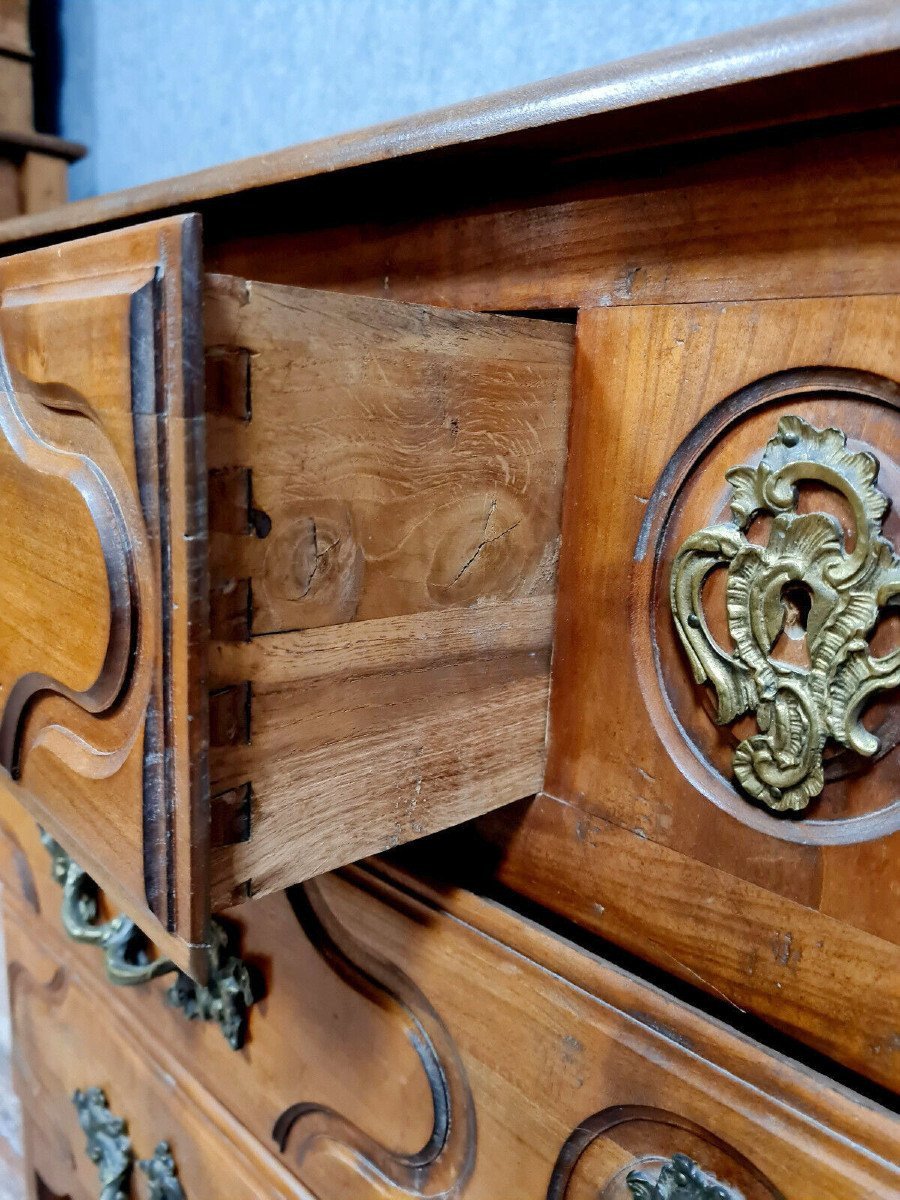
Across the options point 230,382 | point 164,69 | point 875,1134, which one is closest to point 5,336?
point 230,382

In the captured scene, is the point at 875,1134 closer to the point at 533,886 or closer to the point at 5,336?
the point at 533,886

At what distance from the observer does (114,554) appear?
0.39m

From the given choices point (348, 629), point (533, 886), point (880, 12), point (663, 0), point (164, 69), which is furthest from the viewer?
point (164, 69)

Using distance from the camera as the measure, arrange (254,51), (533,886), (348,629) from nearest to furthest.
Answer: (348,629), (533,886), (254,51)

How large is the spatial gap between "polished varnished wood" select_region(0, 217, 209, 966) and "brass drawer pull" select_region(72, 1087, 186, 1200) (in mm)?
571

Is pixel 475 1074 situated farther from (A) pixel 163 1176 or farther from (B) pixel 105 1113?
(B) pixel 105 1113

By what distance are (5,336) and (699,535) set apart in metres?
0.38

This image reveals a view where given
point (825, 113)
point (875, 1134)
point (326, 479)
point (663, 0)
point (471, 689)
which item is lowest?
point (875, 1134)

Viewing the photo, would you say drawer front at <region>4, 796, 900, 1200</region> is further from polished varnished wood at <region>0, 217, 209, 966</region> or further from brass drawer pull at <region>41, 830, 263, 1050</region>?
polished varnished wood at <region>0, 217, 209, 966</region>

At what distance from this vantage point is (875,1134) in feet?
1.31

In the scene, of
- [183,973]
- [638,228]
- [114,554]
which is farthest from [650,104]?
[183,973]

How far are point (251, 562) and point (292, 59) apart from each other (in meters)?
0.90

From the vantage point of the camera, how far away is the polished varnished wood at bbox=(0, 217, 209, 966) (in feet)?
1.12

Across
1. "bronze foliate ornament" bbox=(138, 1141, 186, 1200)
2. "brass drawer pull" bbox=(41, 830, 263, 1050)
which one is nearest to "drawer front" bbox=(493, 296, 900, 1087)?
"brass drawer pull" bbox=(41, 830, 263, 1050)
